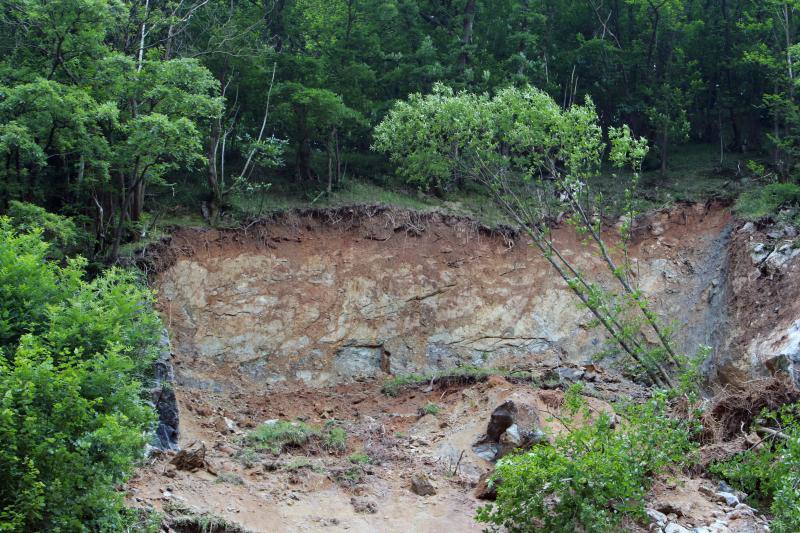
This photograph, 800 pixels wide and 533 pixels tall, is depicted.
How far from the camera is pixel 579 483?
907 cm

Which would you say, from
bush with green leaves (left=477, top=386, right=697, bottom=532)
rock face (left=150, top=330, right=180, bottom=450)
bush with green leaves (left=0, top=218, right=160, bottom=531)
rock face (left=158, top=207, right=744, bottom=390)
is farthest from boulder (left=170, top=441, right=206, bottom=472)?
rock face (left=158, top=207, right=744, bottom=390)

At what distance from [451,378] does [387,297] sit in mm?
3446

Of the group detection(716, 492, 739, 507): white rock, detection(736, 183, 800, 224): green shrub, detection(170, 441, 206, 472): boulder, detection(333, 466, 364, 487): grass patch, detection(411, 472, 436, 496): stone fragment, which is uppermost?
detection(736, 183, 800, 224): green shrub

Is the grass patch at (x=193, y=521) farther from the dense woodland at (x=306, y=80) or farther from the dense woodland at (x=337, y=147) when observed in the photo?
the dense woodland at (x=306, y=80)

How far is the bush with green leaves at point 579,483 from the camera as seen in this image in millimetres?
9062

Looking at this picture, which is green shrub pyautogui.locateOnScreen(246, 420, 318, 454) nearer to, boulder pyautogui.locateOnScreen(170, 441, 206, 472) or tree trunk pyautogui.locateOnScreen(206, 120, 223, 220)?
boulder pyautogui.locateOnScreen(170, 441, 206, 472)

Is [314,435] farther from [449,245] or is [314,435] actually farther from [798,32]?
[798,32]

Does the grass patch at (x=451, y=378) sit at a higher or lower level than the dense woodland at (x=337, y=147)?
lower

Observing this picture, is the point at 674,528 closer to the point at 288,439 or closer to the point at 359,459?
the point at 359,459

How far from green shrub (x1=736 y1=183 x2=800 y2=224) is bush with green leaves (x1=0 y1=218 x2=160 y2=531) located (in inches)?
634

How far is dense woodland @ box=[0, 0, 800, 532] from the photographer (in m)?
8.91

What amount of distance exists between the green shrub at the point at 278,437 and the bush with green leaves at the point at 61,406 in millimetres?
3658

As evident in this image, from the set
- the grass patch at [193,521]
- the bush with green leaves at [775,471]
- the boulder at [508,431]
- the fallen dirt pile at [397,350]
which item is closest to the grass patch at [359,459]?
the fallen dirt pile at [397,350]

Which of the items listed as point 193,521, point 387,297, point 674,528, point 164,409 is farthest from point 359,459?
point 387,297
